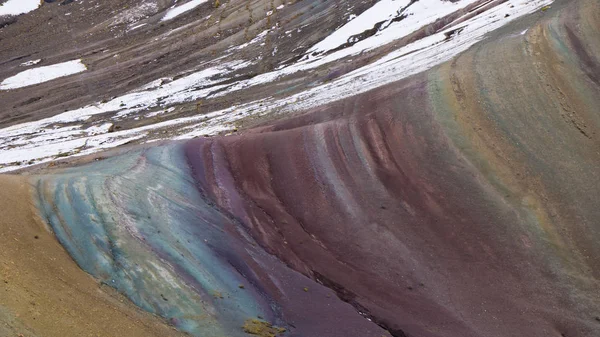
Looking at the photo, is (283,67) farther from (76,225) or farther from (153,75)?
(76,225)

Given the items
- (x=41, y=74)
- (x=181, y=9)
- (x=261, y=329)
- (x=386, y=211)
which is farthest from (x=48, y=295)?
(x=181, y=9)

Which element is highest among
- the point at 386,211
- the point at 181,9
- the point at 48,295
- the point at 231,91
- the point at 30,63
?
the point at 181,9

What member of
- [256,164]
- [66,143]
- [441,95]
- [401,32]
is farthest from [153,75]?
[441,95]

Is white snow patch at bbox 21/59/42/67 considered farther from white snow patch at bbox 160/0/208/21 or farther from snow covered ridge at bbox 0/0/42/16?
snow covered ridge at bbox 0/0/42/16

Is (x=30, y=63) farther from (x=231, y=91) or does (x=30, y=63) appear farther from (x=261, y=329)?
(x=261, y=329)

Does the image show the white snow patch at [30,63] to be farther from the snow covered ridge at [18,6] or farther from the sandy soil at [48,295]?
the sandy soil at [48,295]

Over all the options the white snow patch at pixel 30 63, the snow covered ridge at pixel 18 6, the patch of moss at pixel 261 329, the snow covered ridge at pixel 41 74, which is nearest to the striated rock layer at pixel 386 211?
the patch of moss at pixel 261 329
